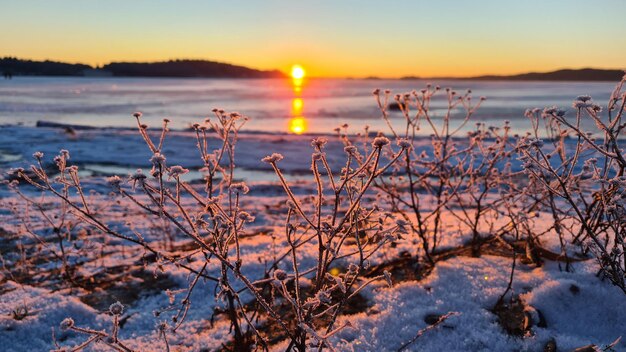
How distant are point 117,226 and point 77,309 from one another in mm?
3185

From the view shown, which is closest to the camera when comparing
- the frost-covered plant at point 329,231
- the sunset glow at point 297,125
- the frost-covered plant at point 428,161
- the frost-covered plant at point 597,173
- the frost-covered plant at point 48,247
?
the frost-covered plant at point 329,231

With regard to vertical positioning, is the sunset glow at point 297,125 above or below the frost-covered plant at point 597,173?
below

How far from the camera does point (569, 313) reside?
328cm

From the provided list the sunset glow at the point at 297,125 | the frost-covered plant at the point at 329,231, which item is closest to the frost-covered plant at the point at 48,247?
the frost-covered plant at the point at 329,231

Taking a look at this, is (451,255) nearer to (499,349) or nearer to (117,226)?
(499,349)

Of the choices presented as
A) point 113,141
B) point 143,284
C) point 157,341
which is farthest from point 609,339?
point 113,141

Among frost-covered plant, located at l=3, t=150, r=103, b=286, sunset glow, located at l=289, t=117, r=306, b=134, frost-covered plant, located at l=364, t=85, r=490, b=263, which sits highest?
frost-covered plant, located at l=364, t=85, r=490, b=263

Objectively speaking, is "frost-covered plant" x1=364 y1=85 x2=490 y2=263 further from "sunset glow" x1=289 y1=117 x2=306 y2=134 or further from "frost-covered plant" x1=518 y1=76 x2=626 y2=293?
"sunset glow" x1=289 y1=117 x2=306 y2=134

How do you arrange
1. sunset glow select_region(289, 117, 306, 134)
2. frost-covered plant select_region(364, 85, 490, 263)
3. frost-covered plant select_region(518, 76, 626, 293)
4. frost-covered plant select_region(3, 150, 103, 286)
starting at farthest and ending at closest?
sunset glow select_region(289, 117, 306, 134), frost-covered plant select_region(3, 150, 103, 286), frost-covered plant select_region(364, 85, 490, 263), frost-covered plant select_region(518, 76, 626, 293)

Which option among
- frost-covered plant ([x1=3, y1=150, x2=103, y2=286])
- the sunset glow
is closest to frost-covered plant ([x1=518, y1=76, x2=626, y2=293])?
frost-covered plant ([x1=3, y1=150, x2=103, y2=286])

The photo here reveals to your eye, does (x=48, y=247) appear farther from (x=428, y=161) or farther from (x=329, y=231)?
(x=428, y=161)

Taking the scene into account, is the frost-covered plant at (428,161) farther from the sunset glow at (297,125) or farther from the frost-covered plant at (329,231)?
the sunset glow at (297,125)

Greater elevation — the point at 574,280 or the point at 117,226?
the point at 574,280

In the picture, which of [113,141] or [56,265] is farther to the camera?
[113,141]
